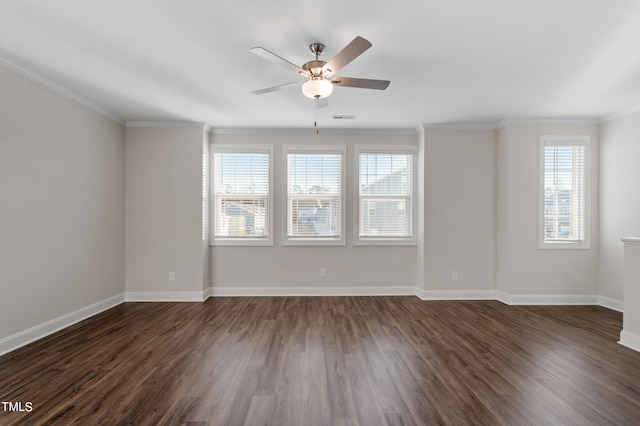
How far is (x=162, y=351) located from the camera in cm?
309

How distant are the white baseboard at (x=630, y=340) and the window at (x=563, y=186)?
5.77 ft

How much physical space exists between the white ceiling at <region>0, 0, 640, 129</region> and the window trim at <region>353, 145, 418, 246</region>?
41.6 inches

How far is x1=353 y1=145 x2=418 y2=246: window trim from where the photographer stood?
5.33 metres

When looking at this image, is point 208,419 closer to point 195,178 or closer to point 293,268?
point 293,268

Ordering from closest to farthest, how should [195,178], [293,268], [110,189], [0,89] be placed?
[0,89]
[110,189]
[195,178]
[293,268]

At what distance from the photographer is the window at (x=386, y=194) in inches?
211

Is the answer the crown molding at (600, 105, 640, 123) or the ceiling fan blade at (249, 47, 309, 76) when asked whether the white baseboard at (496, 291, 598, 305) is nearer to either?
the crown molding at (600, 105, 640, 123)

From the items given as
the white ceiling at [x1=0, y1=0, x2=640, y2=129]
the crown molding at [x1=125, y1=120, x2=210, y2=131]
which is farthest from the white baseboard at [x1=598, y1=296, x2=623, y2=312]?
the crown molding at [x1=125, y1=120, x2=210, y2=131]

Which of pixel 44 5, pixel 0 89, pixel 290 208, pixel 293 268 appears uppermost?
pixel 44 5

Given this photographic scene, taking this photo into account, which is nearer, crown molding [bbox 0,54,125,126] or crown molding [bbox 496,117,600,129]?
crown molding [bbox 0,54,125,126]

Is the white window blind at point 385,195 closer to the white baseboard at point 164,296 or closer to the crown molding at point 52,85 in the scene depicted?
the white baseboard at point 164,296

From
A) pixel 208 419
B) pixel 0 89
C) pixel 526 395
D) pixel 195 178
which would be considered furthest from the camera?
pixel 195 178

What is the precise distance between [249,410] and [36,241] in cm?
292

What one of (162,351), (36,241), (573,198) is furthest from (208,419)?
(573,198)
